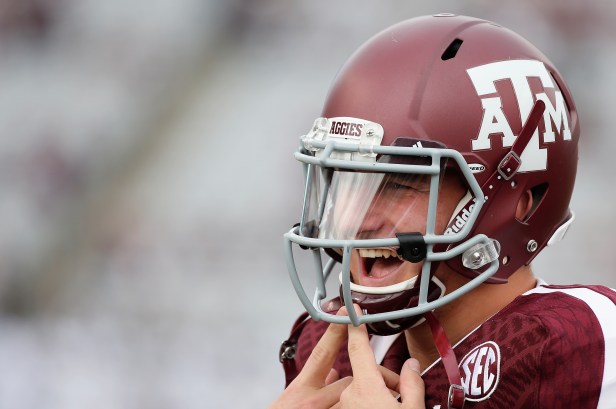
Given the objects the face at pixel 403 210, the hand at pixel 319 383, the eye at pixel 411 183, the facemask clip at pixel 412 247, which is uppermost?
the eye at pixel 411 183

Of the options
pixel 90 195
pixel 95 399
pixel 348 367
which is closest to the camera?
pixel 348 367

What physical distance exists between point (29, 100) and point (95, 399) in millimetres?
1121

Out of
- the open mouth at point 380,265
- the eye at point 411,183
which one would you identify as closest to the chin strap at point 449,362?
the open mouth at point 380,265

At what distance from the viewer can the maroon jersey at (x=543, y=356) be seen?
51.3 inches

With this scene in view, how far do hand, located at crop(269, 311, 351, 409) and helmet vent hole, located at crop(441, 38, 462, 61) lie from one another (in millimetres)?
500

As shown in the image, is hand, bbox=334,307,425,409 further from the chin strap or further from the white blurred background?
the white blurred background

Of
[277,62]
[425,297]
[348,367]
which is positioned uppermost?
[277,62]

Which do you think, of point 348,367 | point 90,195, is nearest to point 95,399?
point 90,195

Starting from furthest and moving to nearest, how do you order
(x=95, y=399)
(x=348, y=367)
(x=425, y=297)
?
(x=95, y=399) → (x=348, y=367) → (x=425, y=297)

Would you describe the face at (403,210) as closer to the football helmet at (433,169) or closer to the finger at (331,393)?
the football helmet at (433,169)

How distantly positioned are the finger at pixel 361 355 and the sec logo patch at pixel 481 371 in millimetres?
142

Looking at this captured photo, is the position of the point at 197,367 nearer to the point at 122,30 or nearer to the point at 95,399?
the point at 95,399

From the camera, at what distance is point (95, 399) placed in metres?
2.99

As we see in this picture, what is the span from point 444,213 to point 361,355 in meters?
0.27
